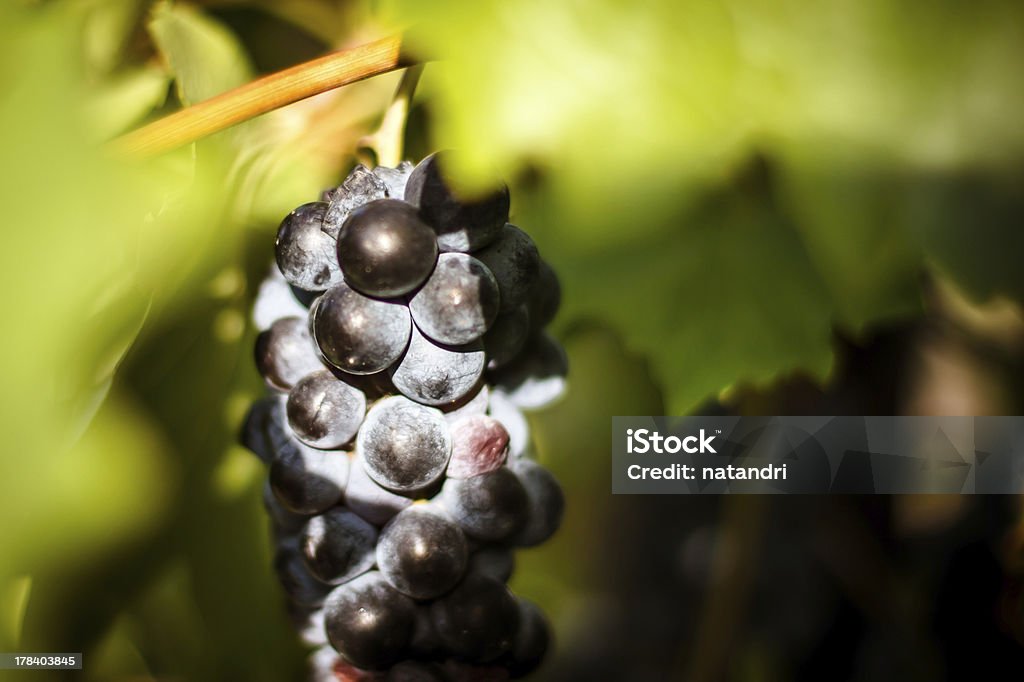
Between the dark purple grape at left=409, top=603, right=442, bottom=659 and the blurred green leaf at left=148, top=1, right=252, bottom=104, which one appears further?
the blurred green leaf at left=148, top=1, right=252, bottom=104

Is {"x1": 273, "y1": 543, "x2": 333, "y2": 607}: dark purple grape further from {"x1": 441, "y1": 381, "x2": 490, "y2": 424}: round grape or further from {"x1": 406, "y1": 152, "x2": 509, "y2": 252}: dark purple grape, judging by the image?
{"x1": 406, "y1": 152, "x2": 509, "y2": 252}: dark purple grape

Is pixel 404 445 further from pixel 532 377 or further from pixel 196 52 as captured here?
pixel 196 52

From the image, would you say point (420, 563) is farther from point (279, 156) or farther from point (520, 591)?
point (520, 591)

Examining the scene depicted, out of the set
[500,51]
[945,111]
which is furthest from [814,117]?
[500,51]

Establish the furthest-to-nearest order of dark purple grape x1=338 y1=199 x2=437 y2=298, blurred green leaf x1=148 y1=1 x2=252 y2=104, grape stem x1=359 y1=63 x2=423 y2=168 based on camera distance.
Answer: blurred green leaf x1=148 y1=1 x2=252 y2=104
grape stem x1=359 y1=63 x2=423 y2=168
dark purple grape x1=338 y1=199 x2=437 y2=298

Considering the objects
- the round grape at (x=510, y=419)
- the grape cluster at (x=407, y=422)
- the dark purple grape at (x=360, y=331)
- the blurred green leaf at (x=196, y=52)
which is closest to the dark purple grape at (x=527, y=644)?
the grape cluster at (x=407, y=422)

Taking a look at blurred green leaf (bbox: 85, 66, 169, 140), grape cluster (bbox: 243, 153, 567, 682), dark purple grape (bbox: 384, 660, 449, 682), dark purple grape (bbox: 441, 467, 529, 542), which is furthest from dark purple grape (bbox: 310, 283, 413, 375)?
blurred green leaf (bbox: 85, 66, 169, 140)
